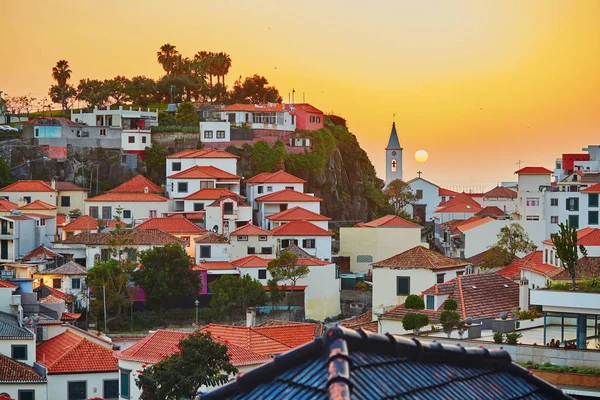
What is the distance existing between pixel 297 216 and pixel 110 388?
34.0m

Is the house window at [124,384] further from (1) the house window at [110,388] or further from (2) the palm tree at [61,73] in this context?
(2) the palm tree at [61,73]

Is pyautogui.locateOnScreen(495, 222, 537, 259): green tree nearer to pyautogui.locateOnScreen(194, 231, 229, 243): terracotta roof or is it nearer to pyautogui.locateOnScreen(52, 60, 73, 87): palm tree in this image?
pyautogui.locateOnScreen(194, 231, 229, 243): terracotta roof

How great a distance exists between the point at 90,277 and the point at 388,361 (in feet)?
168

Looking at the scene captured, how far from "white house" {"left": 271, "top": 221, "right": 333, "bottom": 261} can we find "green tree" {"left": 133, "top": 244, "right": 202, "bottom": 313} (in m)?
9.11

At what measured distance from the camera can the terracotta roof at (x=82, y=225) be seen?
7138 cm

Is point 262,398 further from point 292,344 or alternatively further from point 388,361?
point 292,344

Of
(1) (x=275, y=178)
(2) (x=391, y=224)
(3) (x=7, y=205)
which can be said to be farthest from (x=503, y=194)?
(3) (x=7, y=205)

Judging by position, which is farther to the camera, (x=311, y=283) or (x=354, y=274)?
(x=354, y=274)

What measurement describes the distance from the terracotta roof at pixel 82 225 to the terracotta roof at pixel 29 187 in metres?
6.50

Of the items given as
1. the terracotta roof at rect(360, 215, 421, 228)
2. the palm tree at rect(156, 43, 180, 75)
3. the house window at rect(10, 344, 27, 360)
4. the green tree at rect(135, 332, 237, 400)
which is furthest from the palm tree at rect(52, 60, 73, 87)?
the green tree at rect(135, 332, 237, 400)

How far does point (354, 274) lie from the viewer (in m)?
72.7

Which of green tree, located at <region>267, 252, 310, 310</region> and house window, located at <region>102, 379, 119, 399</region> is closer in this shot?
house window, located at <region>102, 379, 119, 399</region>

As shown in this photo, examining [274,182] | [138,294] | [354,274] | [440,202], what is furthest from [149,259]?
[440,202]

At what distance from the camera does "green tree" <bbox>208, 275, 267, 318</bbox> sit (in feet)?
198
